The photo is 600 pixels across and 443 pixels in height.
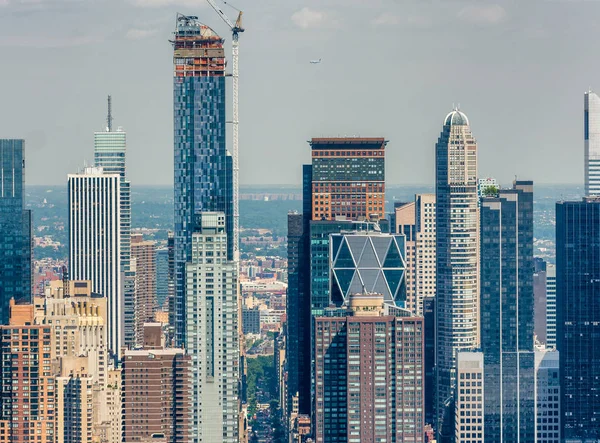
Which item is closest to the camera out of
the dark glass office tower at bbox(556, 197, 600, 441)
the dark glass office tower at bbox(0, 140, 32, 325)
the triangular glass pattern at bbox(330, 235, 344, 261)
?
the dark glass office tower at bbox(556, 197, 600, 441)

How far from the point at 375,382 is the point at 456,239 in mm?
Result: 19990

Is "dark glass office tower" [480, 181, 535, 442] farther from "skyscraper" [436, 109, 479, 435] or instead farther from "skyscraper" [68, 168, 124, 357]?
"skyscraper" [68, 168, 124, 357]

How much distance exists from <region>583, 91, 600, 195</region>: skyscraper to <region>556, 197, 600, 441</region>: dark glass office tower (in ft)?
3.51

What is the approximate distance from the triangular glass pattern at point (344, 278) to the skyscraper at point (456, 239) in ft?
19.3

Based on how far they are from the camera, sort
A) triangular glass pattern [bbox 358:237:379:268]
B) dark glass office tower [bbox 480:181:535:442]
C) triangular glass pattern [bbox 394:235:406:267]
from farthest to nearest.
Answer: triangular glass pattern [bbox 394:235:406:267] → triangular glass pattern [bbox 358:237:379:268] → dark glass office tower [bbox 480:181:535:442]

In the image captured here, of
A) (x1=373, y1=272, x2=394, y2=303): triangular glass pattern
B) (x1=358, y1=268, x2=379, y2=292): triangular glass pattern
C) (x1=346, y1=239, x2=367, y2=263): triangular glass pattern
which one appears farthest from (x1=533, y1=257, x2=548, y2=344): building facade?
(x1=346, y1=239, x2=367, y2=263): triangular glass pattern

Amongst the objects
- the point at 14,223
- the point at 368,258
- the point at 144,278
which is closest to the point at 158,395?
the point at 368,258

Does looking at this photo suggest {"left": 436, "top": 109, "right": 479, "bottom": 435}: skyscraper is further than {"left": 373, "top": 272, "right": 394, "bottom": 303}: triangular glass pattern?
Yes

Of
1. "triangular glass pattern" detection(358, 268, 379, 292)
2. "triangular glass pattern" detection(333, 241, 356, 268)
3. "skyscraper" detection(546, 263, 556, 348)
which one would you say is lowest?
"skyscraper" detection(546, 263, 556, 348)

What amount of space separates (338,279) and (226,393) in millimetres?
9670

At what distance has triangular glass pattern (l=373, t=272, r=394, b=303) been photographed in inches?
3684

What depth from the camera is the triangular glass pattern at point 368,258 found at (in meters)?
94.7

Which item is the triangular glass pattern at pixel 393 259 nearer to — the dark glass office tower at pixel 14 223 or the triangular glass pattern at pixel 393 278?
the triangular glass pattern at pixel 393 278

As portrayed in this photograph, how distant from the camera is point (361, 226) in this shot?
327 feet
